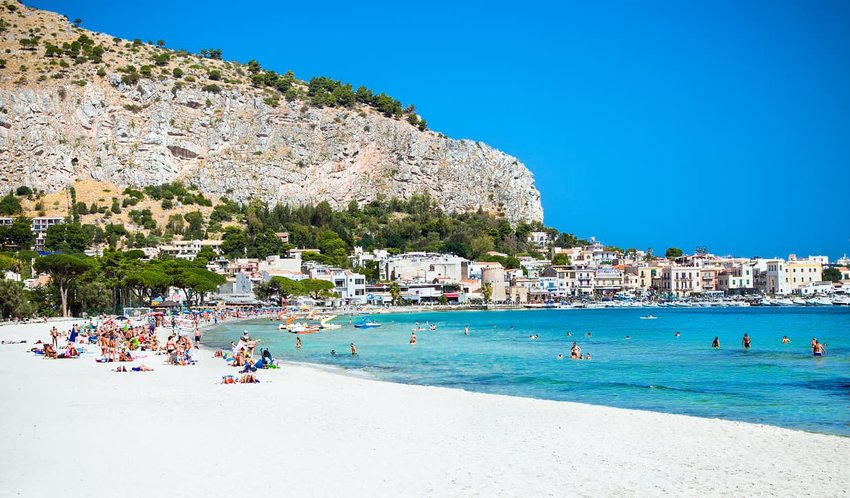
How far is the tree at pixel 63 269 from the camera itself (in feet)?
180

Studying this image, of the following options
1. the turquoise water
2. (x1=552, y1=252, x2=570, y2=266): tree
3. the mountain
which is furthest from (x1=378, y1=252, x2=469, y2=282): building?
the turquoise water

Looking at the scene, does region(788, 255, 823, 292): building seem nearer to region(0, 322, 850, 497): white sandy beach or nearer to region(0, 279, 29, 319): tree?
region(0, 279, 29, 319): tree

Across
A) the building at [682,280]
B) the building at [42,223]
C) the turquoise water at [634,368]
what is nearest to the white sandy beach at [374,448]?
the turquoise water at [634,368]

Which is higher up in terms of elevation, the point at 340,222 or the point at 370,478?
the point at 340,222

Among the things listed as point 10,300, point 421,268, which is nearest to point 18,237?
point 421,268

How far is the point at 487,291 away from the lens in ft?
358

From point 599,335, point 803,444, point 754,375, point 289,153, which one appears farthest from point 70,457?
point 289,153

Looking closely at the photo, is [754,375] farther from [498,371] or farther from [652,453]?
[652,453]

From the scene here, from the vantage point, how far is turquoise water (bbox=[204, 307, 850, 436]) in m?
19.6

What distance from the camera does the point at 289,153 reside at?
136375 millimetres

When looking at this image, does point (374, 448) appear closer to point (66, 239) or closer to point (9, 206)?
point (66, 239)

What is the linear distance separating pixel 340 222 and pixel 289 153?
59.5 feet

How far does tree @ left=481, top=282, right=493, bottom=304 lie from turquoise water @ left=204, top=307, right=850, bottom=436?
5568 cm

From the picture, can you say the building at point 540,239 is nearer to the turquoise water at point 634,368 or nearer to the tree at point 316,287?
the tree at point 316,287
